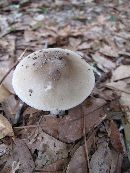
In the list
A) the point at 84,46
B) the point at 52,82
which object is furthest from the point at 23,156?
the point at 84,46

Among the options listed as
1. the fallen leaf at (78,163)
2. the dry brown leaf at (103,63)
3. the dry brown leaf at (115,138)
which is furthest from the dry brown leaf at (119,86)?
the fallen leaf at (78,163)

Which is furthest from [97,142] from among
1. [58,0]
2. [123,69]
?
[58,0]

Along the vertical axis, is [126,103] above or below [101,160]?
above

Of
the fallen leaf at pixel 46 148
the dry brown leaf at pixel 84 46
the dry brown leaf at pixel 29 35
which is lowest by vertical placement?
the fallen leaf at pixel 46 148

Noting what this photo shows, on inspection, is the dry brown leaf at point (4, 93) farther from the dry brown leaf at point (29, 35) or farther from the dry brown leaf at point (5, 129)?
the dry brown leaf at point (29, 35)

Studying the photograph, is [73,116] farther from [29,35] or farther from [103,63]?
[29,35]

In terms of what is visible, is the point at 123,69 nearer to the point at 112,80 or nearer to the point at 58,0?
the point at 112,80

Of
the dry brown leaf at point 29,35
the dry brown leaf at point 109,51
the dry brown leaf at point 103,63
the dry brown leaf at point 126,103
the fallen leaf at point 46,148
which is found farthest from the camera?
the dry brown leaf at point 29,35
